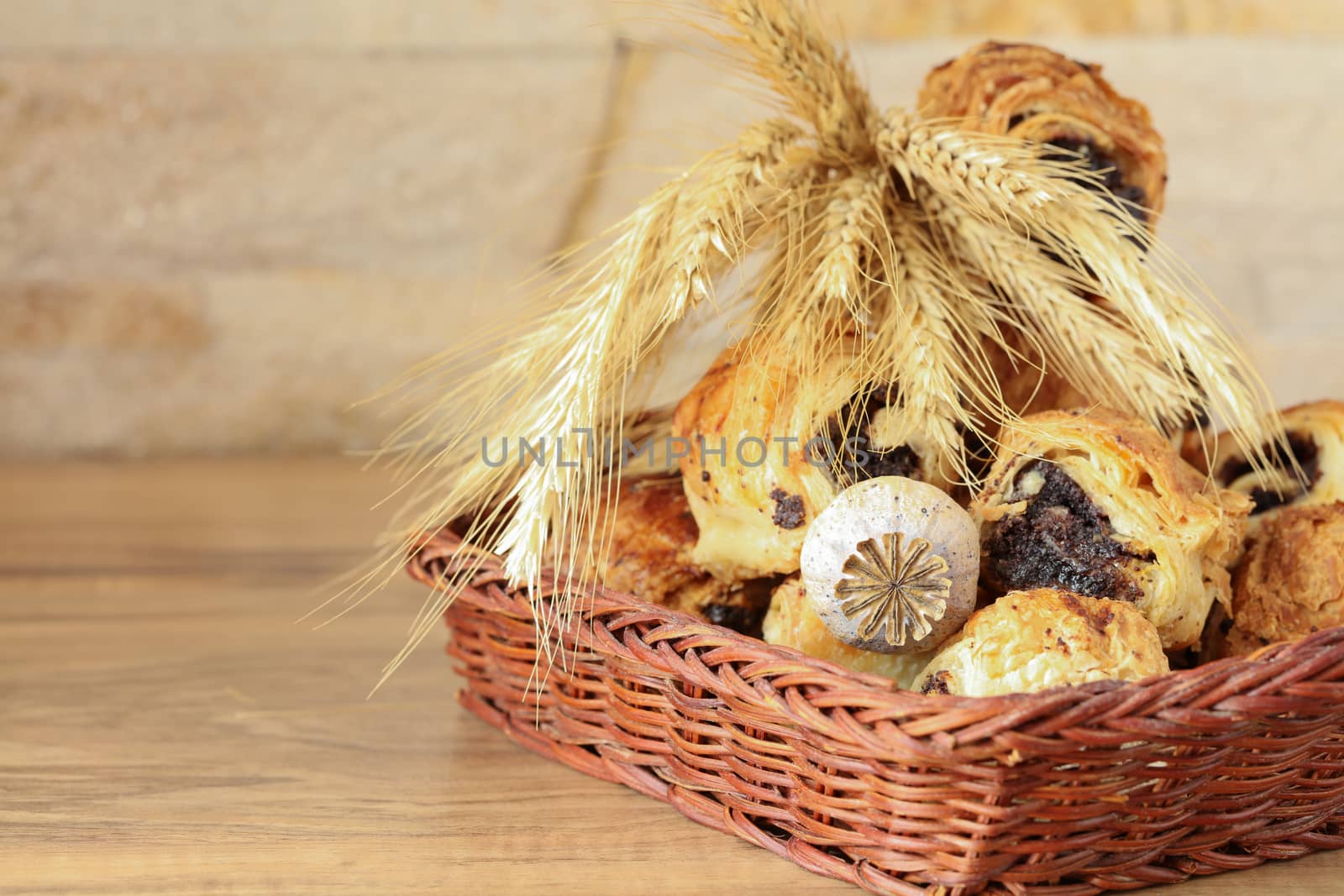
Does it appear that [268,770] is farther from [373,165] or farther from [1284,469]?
[373,165]

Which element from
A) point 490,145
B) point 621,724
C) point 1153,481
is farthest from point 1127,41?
point 621,724

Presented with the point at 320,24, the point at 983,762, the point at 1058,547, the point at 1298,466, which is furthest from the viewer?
the point at 320,24

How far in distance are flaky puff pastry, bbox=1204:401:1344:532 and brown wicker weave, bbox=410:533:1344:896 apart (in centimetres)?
18

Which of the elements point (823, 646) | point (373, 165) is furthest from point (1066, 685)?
point (373, 165)

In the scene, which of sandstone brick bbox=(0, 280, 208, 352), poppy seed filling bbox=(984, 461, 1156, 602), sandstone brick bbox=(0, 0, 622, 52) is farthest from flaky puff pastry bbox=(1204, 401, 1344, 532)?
sandstone brick bbox=(0, 280, 208, 352)

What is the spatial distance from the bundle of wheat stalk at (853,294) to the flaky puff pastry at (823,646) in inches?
3.7

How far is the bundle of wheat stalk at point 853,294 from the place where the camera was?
64cm

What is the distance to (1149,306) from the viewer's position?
0.64 m

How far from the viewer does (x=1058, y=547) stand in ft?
2.00

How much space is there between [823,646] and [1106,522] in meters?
0.15

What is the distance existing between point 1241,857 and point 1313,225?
1186 millimetres

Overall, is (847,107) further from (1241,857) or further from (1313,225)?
(1313,225)

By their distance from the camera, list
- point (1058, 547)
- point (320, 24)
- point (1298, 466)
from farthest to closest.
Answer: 1. point (320, 24)
2. point (1298, 466)
3. point (1058, 547)

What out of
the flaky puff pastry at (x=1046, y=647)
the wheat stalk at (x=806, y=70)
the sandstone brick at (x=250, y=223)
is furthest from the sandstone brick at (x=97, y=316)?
the flaky puff pastry at (x=1046, y=647)
